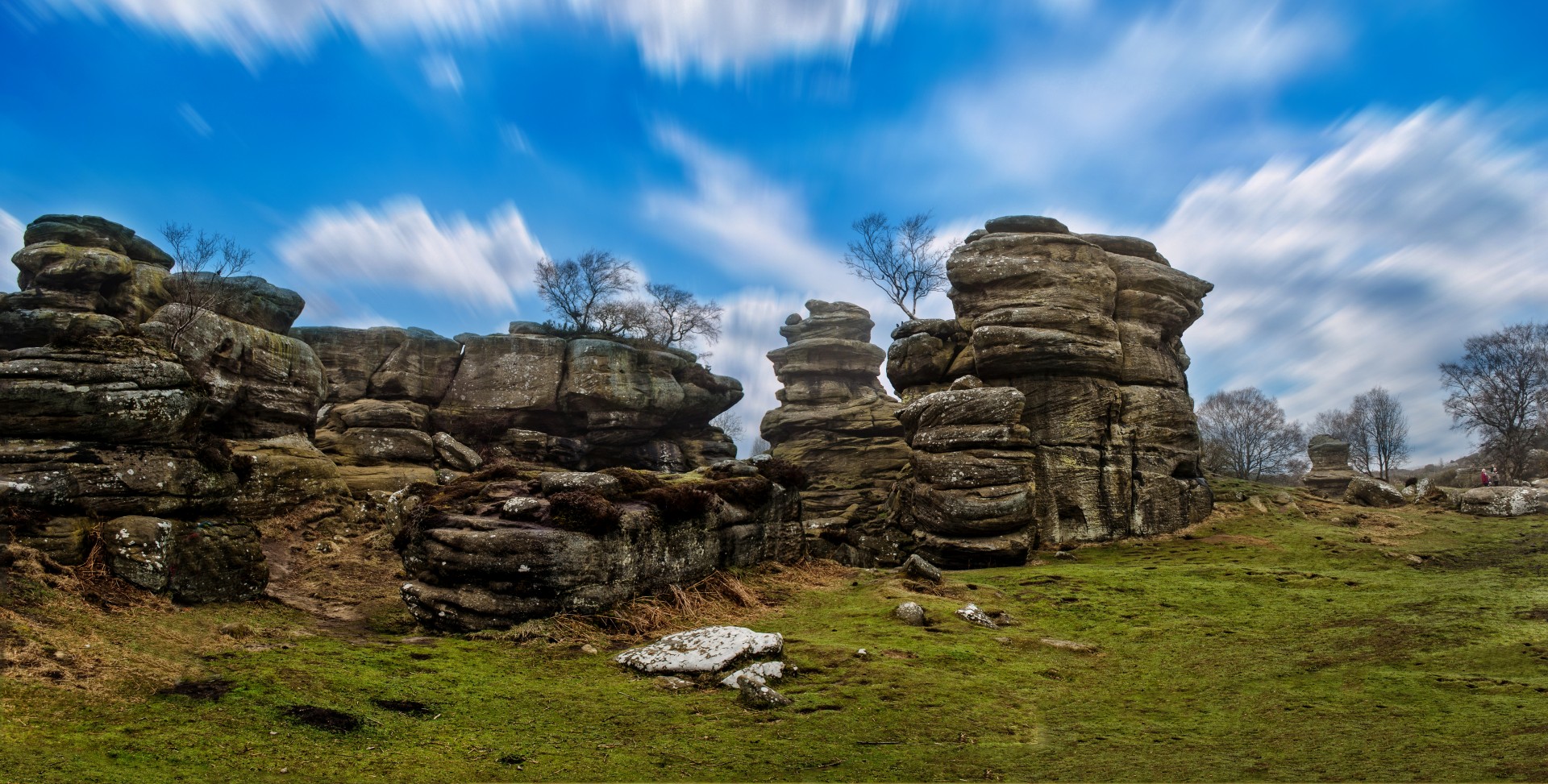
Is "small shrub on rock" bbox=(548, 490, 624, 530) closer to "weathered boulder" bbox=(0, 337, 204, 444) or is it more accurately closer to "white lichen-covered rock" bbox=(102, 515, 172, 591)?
"white lichen-covered rock" bbox=(102, 515, 172, 591)

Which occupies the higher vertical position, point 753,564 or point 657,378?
point 657,378

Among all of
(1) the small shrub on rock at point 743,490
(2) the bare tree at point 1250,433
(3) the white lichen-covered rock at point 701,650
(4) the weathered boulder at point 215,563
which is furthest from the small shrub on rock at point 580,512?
(2) the bare tree at point 1250,433

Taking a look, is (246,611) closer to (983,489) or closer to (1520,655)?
(1520,655)

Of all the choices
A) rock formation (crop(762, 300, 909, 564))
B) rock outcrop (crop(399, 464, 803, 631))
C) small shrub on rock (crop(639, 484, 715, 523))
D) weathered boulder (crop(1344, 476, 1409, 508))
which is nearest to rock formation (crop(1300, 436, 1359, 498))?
weathered boulder (crop(1344, 476, 1409, 508))

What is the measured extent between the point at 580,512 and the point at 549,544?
921mm

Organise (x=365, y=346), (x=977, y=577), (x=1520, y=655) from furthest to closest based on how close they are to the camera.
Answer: (x=365, y=346), (x=977, y=577), (x=1520, y=655)

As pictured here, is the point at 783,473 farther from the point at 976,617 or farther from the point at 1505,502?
the point at 1505,502

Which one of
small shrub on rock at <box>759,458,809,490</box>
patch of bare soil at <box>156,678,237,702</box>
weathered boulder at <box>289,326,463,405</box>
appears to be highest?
weathered boulder at <box>289,326,463,405</box>

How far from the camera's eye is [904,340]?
3466 centimetres

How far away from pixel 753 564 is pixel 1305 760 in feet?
43.3

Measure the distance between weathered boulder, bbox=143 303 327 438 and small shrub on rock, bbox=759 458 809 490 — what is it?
21621 millimetres

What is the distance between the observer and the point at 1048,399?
3027 centimetres

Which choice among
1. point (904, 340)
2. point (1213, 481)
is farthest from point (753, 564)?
point (1213, 481)

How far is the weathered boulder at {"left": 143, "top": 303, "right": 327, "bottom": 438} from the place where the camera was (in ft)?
93.3
